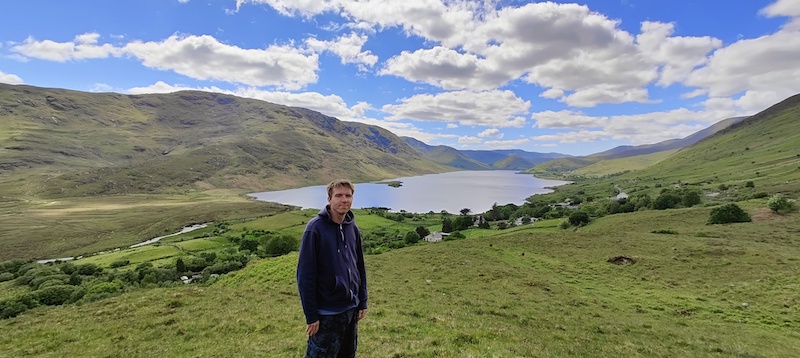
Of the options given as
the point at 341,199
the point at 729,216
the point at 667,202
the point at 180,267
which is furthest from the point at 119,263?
the point at 667,202

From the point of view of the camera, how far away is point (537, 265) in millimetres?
38031

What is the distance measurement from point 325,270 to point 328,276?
0.13m

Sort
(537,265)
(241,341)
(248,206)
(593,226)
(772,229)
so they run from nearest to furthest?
(241,341), (537,265), (772,229), (593,226), (248,206)

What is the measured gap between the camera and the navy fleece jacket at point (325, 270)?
6.57m

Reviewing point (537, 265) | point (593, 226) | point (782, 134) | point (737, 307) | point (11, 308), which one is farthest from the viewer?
point (782, 134)

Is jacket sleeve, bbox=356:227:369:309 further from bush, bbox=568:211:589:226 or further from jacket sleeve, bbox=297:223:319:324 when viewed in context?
bush, bbox=568:211:589:226

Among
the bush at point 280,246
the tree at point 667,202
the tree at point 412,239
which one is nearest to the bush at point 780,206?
the tree at point 667,202

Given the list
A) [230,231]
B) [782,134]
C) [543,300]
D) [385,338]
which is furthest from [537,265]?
[782,134]

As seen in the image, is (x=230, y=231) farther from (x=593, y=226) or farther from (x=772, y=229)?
(x=772, y=229)

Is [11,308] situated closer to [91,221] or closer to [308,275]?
[308,275]

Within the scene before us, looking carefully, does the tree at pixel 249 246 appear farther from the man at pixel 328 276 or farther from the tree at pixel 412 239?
the man at pixel 328 276

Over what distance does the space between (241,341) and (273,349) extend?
2.50 metres

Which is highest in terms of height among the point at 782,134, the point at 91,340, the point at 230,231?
the point at 782,134

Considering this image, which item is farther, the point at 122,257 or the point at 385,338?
the point at 122,257
